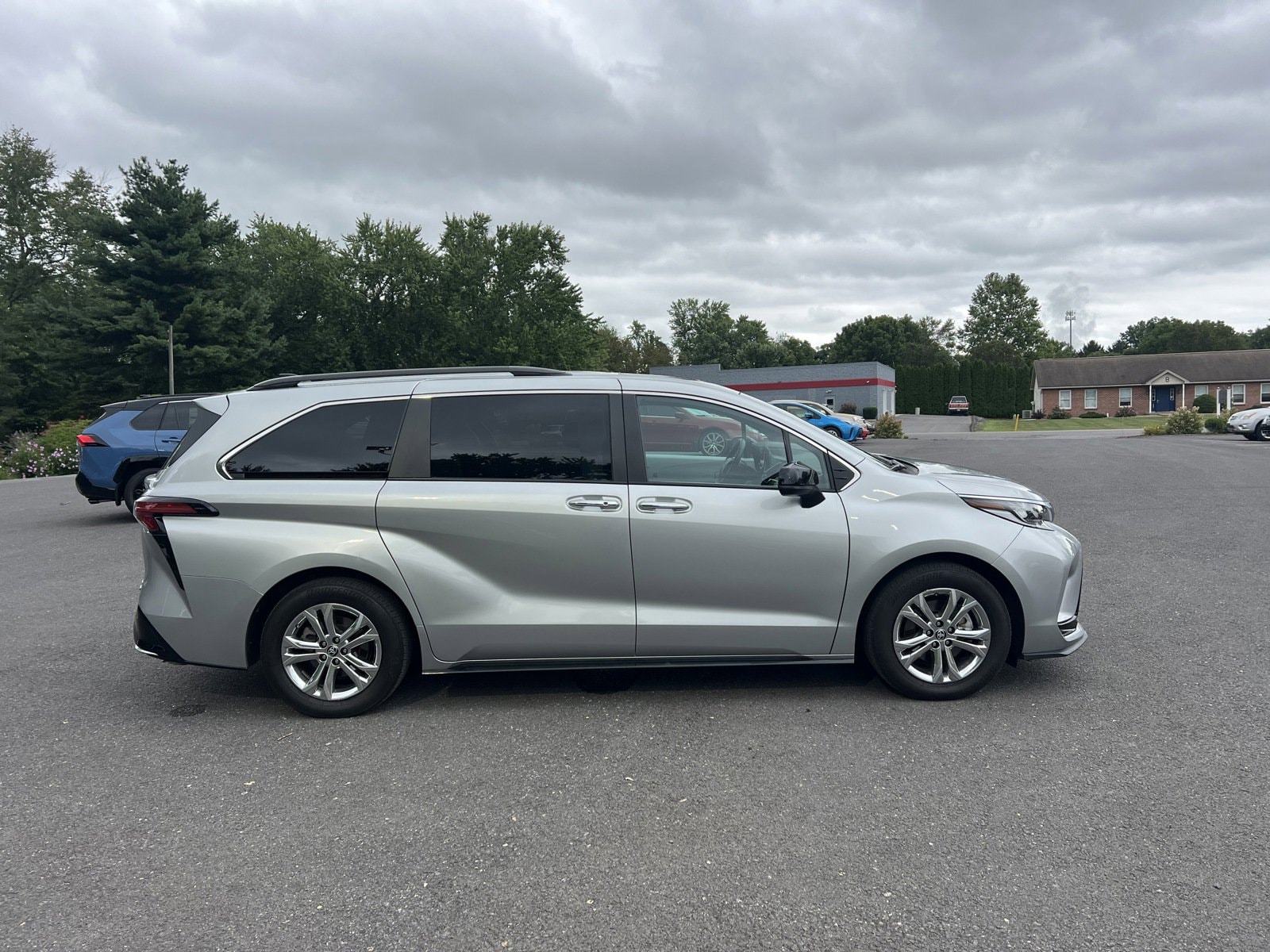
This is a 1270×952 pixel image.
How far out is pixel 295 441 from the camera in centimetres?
466

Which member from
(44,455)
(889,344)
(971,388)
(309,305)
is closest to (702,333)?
(889,344)

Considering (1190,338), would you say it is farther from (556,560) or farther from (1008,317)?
(556,560)

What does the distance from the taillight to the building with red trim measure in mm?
60809

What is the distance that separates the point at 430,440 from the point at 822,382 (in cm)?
6511

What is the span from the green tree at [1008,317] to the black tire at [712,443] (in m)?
106

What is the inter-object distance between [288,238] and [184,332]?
789 inches

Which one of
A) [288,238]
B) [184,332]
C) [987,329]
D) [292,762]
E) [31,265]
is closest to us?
[292,762]

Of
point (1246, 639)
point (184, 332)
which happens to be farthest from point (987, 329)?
point (1246, 639)

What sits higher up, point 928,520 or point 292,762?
point 928,520

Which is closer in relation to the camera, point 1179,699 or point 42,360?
point 1179,699

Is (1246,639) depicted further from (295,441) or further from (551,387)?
(295,441)

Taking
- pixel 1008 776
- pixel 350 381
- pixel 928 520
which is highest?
pixel 350 381

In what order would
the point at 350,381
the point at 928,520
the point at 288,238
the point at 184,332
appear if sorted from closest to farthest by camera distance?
the point at 928,520
the point at 350,381
the point at 184,332
the point at 288,238

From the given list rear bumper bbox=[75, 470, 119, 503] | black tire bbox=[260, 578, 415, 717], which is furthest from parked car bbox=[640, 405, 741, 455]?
rear bumper bbox=[75, 470, 119, 503]
